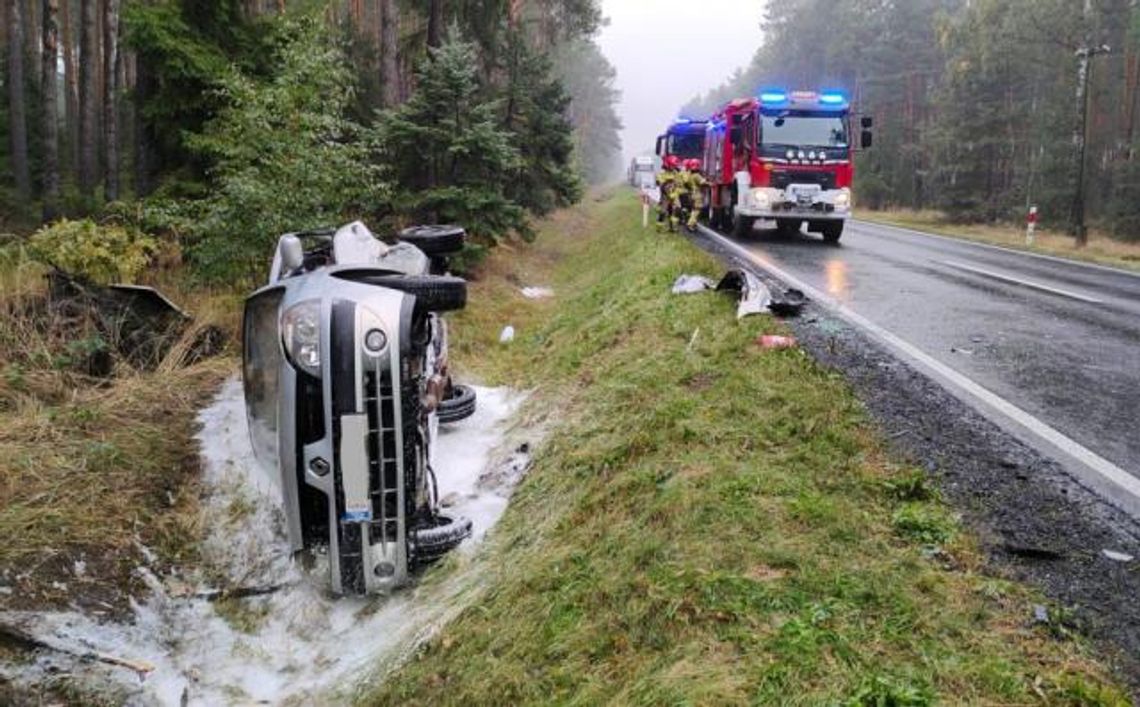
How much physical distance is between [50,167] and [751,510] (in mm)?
17810

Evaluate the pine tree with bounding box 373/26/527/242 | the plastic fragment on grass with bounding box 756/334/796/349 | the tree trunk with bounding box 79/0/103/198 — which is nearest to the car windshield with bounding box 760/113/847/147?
the pine tree with bounding box 373/26/527/242

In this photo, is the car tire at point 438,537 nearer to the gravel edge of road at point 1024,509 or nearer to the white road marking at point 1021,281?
the gravel edge of road at point 1024,509

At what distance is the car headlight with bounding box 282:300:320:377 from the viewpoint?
3.58m

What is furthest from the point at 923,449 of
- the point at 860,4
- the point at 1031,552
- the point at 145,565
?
the point at 860,4

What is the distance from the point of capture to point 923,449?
4352mm

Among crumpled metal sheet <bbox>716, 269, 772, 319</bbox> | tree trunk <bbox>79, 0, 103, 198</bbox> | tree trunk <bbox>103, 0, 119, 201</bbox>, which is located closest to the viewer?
crumpled metal sheet <bbox>716, 269, 772, 319</bbox>

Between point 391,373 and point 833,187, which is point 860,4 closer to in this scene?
point 833,187

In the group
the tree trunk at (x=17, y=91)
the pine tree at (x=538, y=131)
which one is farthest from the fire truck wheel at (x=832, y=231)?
the tree trunk at (x=17, y=91)

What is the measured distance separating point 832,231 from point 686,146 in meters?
10.8

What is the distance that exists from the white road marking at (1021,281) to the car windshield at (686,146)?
1287 cm

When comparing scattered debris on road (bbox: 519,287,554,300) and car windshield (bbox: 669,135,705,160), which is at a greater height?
car windshield (bbox: 669,135,705,160)

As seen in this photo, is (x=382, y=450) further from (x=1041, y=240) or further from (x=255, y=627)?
(x=1041, y=240)

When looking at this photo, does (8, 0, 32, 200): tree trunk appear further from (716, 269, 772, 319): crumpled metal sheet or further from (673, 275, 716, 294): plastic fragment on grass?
(716, 269, 772, 319): crumpled metal sheet

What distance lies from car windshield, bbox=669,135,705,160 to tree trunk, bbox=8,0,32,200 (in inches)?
701
